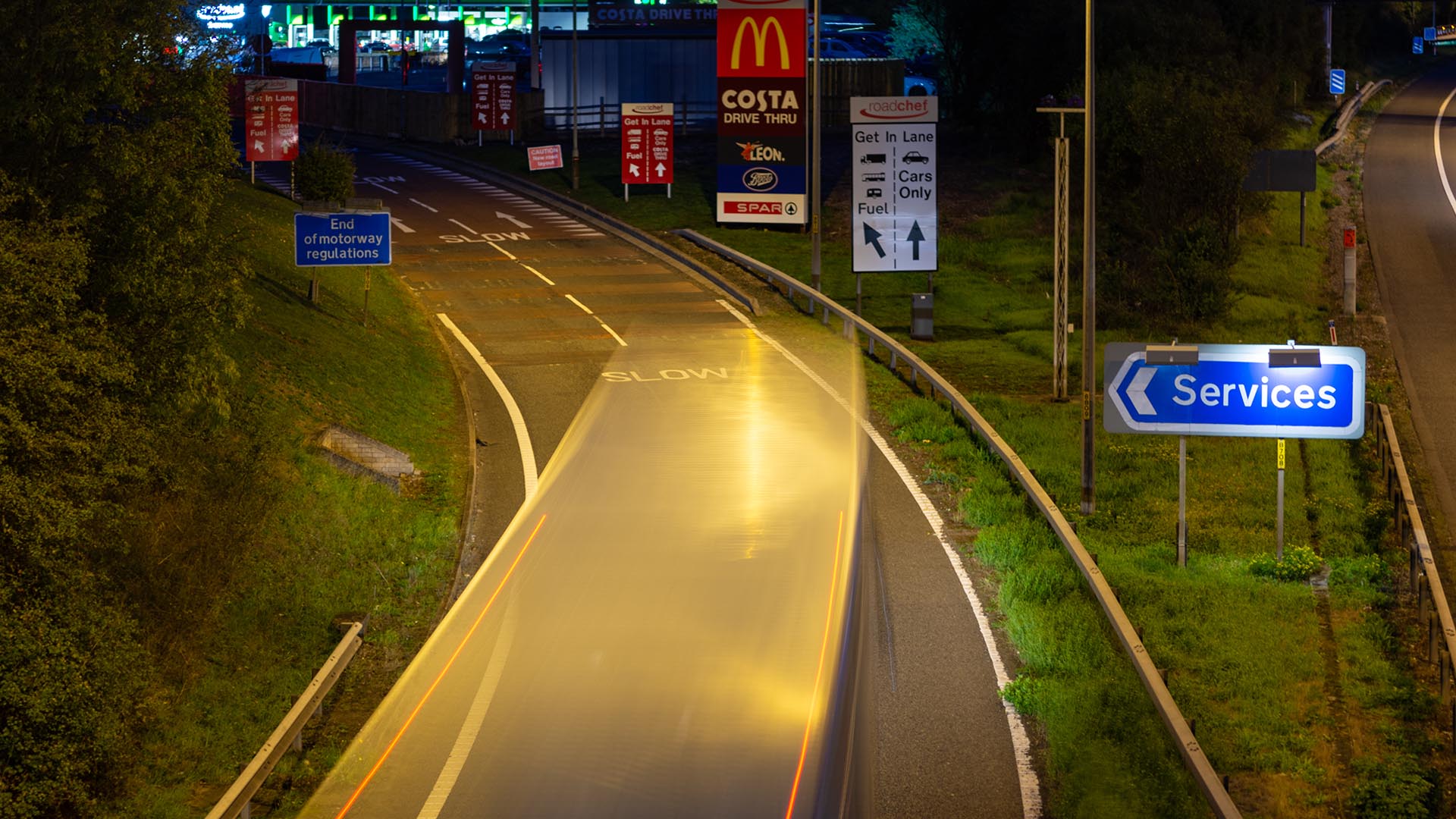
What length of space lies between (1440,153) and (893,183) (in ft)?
108

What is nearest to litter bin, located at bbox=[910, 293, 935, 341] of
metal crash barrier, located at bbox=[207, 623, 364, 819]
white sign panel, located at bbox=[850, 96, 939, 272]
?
white sign panel, located at bbox=[850, 96, 939, 272]

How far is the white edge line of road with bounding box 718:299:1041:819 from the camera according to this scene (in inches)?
472

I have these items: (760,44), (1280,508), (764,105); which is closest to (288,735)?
(1280,508)

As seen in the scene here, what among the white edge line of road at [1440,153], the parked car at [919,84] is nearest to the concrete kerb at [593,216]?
the parked car at [919,84]

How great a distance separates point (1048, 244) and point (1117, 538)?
26170 mm

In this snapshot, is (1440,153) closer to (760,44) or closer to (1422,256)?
(1422,256)

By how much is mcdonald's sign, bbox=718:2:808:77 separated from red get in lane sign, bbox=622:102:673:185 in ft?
29.1

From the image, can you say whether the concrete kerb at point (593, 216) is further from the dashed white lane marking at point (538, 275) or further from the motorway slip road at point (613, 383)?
the dashed white lane marking at point (538, 275)

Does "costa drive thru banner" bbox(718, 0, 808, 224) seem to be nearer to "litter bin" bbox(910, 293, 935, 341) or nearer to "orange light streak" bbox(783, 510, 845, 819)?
"litter bin" bbox(910, 293, 935, 341)

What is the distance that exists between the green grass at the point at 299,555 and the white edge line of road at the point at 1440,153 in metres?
34.5

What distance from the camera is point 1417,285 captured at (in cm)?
3622

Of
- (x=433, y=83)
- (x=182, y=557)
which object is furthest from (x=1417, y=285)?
(x=433, y=83)

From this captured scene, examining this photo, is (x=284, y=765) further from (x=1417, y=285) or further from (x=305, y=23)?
(x=305, y=23)

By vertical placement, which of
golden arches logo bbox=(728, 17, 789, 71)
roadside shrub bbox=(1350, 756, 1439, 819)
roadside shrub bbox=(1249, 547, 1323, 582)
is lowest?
roadside shrub bbox=(1350, 756, 1439, 819)
